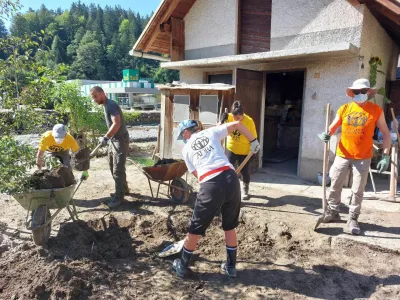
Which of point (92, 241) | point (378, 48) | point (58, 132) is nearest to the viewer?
point (92, 241)

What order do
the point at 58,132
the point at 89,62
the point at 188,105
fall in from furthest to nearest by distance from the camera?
the point at 89,62 → the point at 188,105 → the point at 58,132

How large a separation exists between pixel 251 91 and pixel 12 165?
5.26 metres

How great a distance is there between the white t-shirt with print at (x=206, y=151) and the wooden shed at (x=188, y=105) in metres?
3.71

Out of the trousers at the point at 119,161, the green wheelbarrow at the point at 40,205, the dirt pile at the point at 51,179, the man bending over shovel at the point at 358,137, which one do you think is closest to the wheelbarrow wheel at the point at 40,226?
the green wheelbarrow at the point at 40,205

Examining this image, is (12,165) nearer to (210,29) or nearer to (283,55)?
(283,55)

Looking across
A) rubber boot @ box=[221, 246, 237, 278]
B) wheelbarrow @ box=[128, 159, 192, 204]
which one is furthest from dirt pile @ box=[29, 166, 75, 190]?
rubber boot @ box=[221, 246, 237, 278]

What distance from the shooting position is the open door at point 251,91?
6.79 meters

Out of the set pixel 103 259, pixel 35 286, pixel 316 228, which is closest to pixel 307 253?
pixel 316 228

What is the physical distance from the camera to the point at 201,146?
3088mm

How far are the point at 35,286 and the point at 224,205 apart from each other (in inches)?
79.9

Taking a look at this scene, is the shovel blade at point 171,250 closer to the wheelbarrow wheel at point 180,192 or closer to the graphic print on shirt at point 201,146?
the graphic print on shirt at point 201,146

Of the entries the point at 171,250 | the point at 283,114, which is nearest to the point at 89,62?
the point at 283,114

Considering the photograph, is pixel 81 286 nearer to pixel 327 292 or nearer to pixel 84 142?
pixel 327 292

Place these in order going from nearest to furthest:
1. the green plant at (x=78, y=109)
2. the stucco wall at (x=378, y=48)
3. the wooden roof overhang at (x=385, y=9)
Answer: the wooden roof overhang at (x=385, y=9) → the stucco wall at (x=378, y=48) → the green plant at (x=78, y=109)
